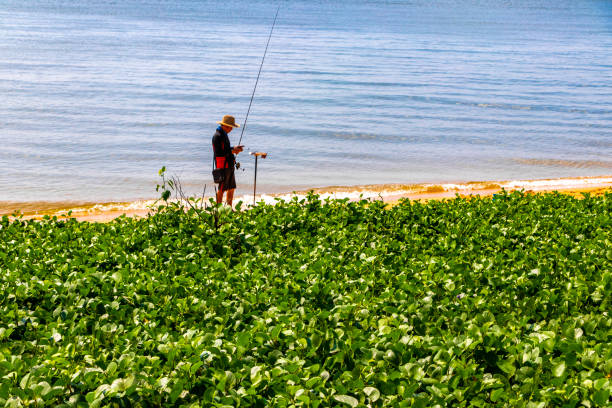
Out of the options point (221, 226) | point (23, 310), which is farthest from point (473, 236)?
point (23, 310)

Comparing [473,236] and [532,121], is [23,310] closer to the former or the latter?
[473,236]

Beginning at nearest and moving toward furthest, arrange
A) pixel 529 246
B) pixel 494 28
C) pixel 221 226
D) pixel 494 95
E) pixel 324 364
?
pixel 324 364 < pixel 529 246 < pixel 221 226 < pixel 494 95 < pixel 494 28

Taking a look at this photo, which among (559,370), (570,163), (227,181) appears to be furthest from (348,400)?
(570,163)

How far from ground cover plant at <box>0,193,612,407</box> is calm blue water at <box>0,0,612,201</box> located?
33.3 ft

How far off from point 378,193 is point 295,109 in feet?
45.5

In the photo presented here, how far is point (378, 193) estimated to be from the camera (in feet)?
58.1

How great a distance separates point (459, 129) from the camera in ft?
89.0

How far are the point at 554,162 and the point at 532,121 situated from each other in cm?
694

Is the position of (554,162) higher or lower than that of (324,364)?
higher

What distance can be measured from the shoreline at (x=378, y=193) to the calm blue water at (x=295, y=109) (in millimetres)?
776

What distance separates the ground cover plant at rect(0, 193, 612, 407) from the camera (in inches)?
151

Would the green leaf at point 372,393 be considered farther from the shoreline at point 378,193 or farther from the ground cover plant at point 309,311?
the shoreline at point 378,193

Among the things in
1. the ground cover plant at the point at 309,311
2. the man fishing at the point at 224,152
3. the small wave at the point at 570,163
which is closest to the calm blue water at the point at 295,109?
the small wave at the point at 570,163

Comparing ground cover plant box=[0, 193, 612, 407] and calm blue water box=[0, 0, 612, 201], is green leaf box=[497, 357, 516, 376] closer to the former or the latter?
ground cover plant box=[0, 193, 612, 407]
